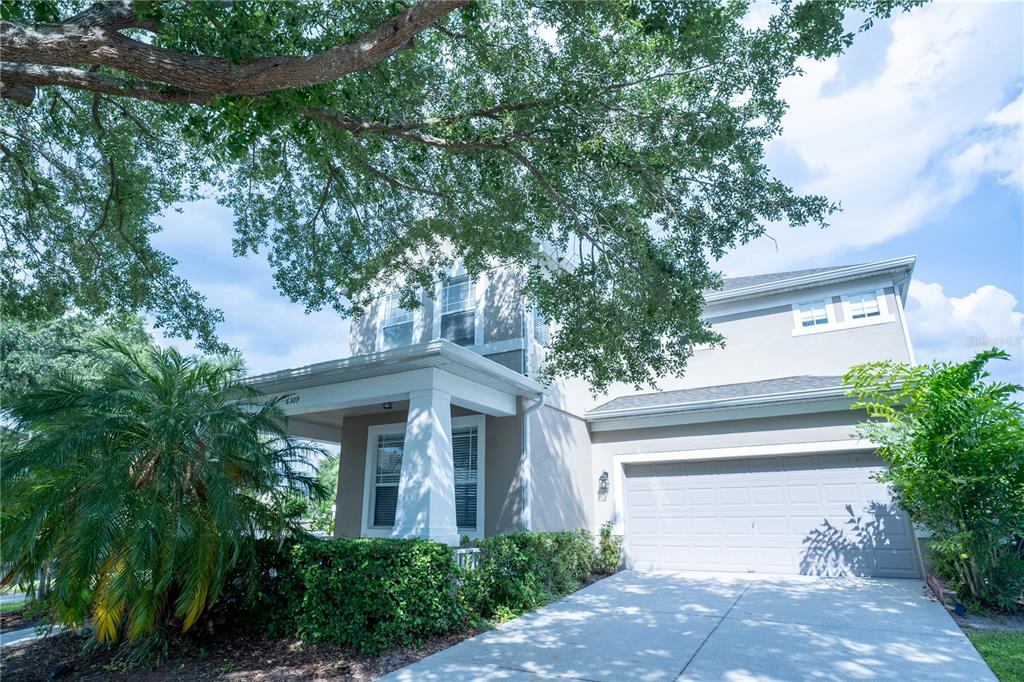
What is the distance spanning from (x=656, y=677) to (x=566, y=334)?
4574 millimetres

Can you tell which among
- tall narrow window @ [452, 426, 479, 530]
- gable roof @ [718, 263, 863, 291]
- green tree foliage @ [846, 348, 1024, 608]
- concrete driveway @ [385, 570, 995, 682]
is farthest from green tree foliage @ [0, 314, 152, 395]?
green tree foliage @ [846, 348, 1024, 608]

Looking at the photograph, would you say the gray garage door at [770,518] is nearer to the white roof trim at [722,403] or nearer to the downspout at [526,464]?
the white roof trim at [722,403]

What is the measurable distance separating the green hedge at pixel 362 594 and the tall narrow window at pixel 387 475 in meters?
3.88

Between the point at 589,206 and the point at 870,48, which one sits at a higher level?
the point at 870,48

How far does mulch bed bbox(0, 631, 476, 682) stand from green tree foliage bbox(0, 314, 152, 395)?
1170cm

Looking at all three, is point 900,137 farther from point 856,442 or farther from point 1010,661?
point 1010,661

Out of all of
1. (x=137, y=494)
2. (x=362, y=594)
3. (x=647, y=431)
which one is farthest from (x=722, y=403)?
(x=137, y=494)

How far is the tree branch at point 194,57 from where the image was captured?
12.6 ft

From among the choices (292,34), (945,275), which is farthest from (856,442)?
(292,34)

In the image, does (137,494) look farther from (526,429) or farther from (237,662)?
(526,429)

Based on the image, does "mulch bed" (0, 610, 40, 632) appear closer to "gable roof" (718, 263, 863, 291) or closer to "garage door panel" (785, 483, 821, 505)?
"garage door panel" (785, 483, 821, 505)

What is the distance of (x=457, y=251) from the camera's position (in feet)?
29.9

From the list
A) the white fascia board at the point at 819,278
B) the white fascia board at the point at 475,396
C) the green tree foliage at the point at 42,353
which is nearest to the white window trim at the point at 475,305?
the white fascia board at the point at 475,396

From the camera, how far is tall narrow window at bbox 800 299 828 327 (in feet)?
39.5
